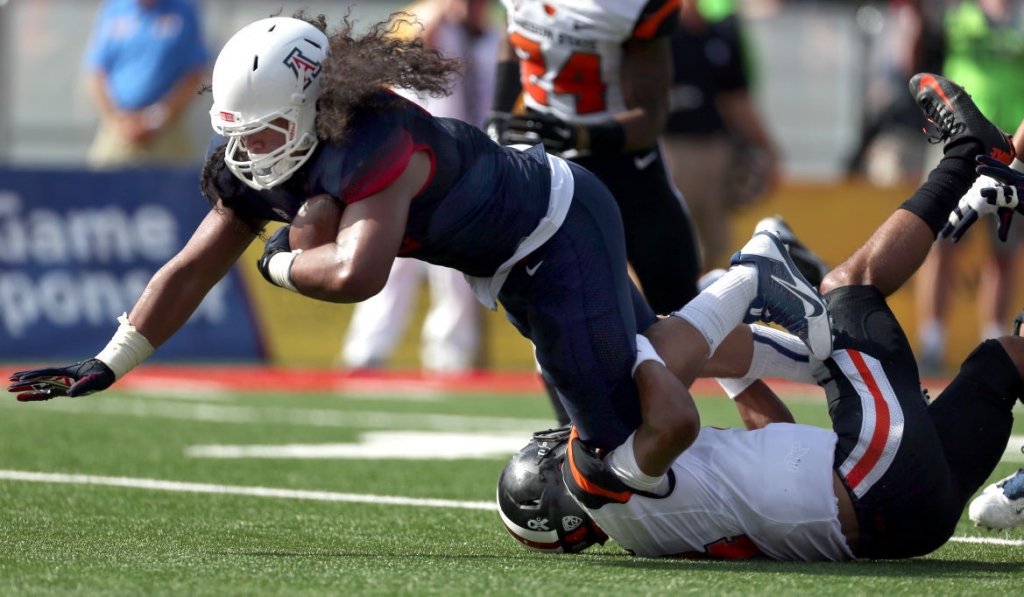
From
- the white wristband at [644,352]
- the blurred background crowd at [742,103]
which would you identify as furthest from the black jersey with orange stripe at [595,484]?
the blurred background crowd at [742,103]

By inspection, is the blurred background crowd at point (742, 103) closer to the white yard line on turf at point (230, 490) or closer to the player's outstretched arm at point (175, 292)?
the white yard line on turf at point (230, 490)

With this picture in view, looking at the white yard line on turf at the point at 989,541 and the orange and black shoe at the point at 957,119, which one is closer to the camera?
the white yard line on turf at the point at 989,541

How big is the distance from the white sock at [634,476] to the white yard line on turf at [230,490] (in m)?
1.00

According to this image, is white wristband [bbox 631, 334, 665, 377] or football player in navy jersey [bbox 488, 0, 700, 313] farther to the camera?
football player in navy jersey [bbox 488, 0, 700, 313]

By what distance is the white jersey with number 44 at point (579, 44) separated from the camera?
506 cm

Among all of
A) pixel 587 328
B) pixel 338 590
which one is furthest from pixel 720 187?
pixel 338 590

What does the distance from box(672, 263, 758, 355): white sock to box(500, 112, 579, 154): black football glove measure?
0.85 meters

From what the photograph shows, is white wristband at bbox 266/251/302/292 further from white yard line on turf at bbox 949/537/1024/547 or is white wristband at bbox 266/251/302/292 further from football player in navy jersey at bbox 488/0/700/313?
white yard line on turf at bbox 949/537/1024/547

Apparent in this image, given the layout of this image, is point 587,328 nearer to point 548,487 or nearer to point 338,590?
point 548,487

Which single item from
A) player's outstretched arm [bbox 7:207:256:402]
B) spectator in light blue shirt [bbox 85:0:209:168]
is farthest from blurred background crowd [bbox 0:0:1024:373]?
player's outstretched arm [bbox 7:207:256:402]

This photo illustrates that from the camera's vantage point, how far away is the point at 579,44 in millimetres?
5133

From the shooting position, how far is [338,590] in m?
3.11

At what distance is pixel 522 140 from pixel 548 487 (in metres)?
1.39

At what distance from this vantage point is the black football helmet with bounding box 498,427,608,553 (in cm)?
378
